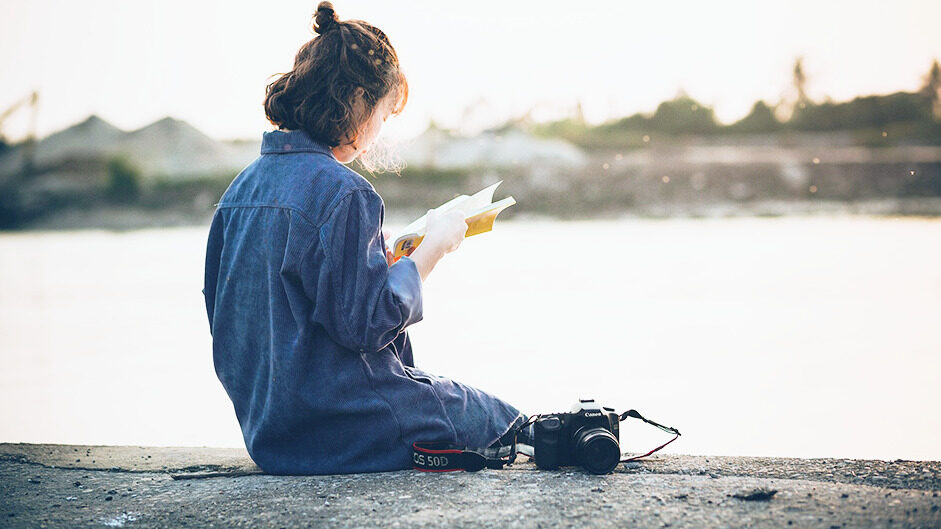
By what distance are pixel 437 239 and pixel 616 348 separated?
132 inches

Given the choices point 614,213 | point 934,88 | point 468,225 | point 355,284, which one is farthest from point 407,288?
point 934,88

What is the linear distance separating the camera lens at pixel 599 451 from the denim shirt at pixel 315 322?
0.26 meters

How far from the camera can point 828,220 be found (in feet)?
60.6

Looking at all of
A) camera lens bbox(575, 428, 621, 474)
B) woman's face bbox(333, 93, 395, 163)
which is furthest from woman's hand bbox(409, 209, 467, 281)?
camera lens bbox(575, 428, 621, 474)

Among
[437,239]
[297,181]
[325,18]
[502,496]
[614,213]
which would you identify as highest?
[614,213]

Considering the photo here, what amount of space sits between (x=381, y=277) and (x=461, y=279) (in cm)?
702

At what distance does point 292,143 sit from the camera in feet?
5.65

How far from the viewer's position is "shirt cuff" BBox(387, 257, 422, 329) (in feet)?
5.26

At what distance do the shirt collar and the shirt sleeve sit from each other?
0.18 metres

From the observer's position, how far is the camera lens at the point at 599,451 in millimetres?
1784

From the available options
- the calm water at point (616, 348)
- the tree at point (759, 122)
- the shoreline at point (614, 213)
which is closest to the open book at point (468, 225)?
the calm water at point (616, 348)

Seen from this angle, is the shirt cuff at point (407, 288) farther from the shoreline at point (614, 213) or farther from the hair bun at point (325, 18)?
the shoreline at point (614, 213)

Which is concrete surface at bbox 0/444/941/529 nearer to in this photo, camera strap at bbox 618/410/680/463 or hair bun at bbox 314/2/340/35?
camera strap at bbox 618/410/680/463

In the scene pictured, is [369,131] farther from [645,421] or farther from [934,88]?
[934,88]
